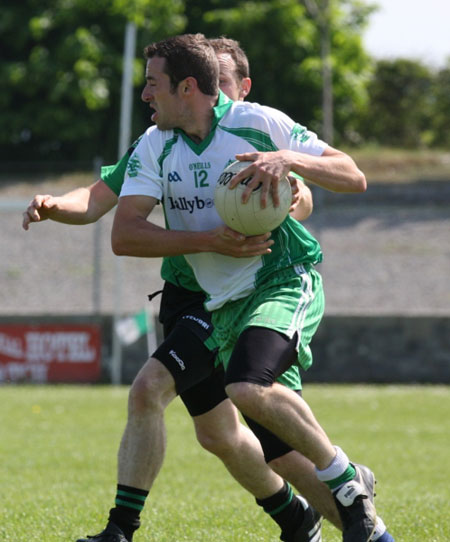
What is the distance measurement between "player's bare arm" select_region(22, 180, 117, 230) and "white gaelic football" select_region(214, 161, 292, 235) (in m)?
0.88

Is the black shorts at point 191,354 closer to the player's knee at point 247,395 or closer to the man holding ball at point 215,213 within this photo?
the man holding ball at point 215,213

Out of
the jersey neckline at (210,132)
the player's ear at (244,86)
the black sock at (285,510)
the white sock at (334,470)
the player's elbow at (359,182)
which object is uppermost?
the player's ear at (244,86)

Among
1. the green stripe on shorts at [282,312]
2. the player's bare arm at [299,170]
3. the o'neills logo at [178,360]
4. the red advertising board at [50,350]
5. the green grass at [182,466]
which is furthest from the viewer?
the red advertising board at [50,350]

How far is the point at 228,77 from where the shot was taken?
5.43 m

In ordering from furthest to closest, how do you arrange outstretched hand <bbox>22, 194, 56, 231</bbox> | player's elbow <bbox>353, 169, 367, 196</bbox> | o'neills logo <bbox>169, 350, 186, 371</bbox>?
1. o'neills logo <bbox>169, 350, 186, 371</bbox>
2. outstretched hand <bbox>22, 194, 56, 231</bbox>
3. player's elbow <bbox>353, 169, 367, 196</bbox>

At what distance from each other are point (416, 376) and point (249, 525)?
997 centimetres

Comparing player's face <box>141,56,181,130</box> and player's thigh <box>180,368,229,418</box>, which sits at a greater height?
player's face <box>141,56,181,130</box>

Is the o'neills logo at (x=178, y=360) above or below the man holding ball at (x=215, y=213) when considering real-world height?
below

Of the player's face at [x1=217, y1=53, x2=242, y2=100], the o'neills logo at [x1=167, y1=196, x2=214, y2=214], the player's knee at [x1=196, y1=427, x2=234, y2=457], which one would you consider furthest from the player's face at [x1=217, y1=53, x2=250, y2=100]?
the player's knee at [x1=196, y1=427, x2=234, y2=457]

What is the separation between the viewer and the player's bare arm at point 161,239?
4.39 metres

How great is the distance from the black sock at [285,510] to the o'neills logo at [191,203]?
1.52 m

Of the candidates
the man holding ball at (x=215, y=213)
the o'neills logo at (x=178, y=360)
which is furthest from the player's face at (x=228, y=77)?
the o'neills logo at (x=178, y=360)

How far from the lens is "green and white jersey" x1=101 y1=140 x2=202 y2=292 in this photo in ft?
16.6

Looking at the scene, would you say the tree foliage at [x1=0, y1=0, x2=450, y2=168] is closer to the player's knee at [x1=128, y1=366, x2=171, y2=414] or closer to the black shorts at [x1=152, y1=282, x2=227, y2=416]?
the black shorts at [x1=152, y1=282, x2=227, y2=416]
